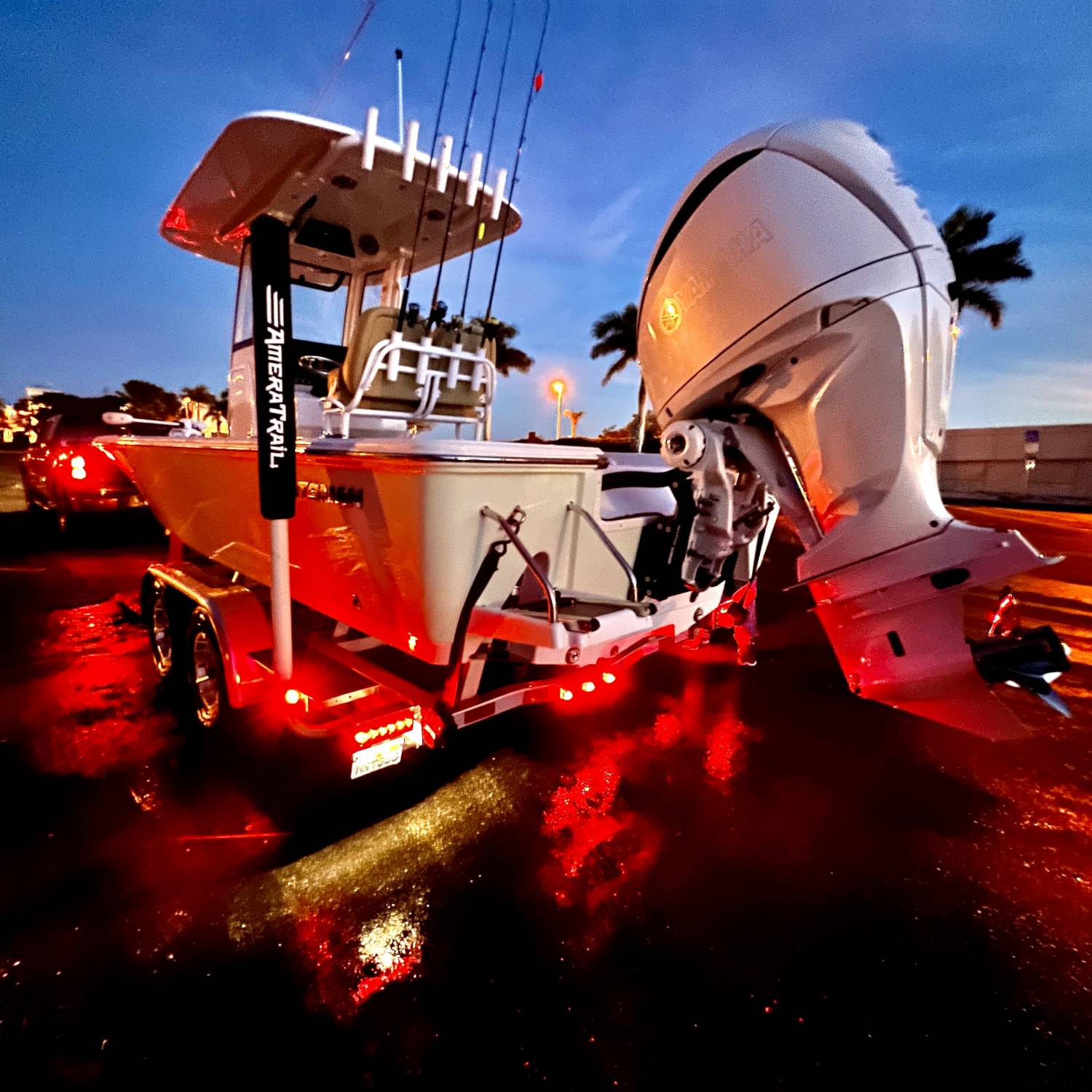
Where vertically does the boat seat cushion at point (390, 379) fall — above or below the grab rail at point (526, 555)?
above

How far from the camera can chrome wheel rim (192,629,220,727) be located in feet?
11.8

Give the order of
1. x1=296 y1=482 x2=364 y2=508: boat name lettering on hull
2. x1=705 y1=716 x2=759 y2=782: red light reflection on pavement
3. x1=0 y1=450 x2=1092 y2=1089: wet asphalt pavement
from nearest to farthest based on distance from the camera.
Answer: x1=0 y1=450 x2=1092 y2=1089: wet asphalt pavement, x1=296 y1=482 x2=364 y2=508: boat name lettering on hull, x1=705 y1=716 x2=759 y2=782: red light reflection on pavement

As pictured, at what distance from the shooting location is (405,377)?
344cm

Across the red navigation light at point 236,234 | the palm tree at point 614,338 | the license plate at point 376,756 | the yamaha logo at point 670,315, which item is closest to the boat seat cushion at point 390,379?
the yamaha logo at point 670,315

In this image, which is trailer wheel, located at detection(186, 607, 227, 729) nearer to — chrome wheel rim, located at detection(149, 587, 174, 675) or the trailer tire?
the trailer tire

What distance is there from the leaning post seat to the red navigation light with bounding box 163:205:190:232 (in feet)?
5.70

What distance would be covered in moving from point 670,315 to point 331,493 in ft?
5.50

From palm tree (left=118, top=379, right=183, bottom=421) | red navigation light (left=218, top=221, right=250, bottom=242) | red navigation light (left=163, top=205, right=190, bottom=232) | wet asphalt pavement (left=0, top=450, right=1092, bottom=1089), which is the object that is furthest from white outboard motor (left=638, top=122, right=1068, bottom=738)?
palm tree (left=118, top=379, right=183, bottom=421)

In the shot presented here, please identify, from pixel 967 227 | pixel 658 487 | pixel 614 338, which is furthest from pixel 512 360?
pixel 658 487

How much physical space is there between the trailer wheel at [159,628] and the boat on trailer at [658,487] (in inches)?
38.5

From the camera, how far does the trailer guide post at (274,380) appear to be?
212cm

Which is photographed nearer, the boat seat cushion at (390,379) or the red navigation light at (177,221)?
the boat seat cushion at (390,379)

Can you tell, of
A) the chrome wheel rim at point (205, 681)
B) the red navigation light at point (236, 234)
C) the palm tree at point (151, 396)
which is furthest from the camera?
the palm tree at point (151, 396)

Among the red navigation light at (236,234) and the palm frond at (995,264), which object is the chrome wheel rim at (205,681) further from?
the palm frond at (995,264)
